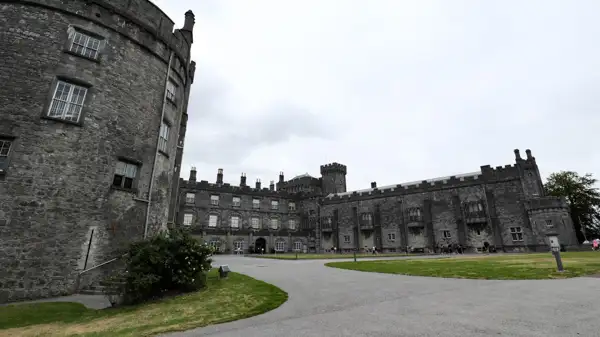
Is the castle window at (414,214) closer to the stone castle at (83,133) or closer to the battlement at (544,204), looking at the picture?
the battlement at (544,204)

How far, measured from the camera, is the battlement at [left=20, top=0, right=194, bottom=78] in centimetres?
1336

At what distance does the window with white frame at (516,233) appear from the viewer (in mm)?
32812

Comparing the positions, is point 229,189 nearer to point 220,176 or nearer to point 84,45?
point 220,176

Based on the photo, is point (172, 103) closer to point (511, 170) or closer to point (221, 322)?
point (221, 322)

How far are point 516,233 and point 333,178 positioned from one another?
31.5 meters

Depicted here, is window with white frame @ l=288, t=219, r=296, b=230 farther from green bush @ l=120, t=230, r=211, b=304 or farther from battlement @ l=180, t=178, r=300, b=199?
green bush @ l=120, t=230, r=211, b=304

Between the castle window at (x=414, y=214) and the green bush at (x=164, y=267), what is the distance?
35450mm

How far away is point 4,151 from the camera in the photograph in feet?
35.8

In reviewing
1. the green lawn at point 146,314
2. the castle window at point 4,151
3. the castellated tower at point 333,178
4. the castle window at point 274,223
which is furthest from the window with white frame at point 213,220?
the green lawn at point 146,314

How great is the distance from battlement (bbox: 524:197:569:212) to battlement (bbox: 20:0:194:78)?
37.9 meters

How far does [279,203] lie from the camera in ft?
163

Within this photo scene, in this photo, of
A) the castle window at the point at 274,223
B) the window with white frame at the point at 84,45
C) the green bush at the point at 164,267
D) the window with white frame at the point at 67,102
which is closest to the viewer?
the green bush at the point at 164,267

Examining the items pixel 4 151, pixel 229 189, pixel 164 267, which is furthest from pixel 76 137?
pixel 229 189

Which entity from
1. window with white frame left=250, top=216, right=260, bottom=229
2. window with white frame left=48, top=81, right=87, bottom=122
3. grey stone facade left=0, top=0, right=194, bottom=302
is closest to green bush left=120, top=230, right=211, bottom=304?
grey stone facade left=0, top=0, right=194, bottom=302
